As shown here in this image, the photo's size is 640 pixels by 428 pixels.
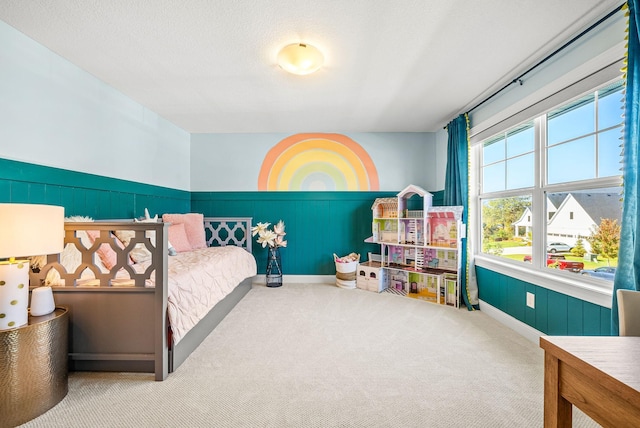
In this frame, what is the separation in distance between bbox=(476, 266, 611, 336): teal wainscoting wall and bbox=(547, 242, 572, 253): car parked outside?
32 cm

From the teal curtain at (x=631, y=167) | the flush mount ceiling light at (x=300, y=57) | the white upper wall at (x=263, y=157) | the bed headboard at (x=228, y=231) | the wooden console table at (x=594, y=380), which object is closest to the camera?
the wooden console table at (x=594, y=380)

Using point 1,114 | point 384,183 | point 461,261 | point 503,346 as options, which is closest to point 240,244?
point 384,183

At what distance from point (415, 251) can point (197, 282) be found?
2.54 metres

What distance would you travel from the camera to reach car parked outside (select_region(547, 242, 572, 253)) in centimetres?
213

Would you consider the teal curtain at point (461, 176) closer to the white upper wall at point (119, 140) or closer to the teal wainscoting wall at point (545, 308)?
the teal wainscoting wall at point (545, 308)

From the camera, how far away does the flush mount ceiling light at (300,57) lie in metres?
2.00

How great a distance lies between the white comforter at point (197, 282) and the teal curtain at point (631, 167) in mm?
2509

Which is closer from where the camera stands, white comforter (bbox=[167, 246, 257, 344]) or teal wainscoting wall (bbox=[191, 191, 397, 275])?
white comforter (bbox=[167, 246, 257, 344])

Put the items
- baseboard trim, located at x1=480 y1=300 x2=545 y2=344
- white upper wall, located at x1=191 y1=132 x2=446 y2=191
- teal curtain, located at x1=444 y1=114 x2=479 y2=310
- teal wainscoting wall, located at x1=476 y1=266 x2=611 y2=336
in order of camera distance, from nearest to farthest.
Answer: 1. teal wainscoting wall, located at x1=476 y1=266 x2=611 y2=336
2. baseboard trim, located at x1=480 y1=300 x2=545 y2=344
3. teal curtain, located at x1=444 y1=114 x2=479 y2=310
4. white upper wall, located at x1=191 y1=132 x2=446 y2=191

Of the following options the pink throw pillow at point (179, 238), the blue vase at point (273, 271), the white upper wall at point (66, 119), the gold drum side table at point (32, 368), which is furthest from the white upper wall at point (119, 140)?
the gold drum side table at point (32, 368)

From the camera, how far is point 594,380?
2.34ft

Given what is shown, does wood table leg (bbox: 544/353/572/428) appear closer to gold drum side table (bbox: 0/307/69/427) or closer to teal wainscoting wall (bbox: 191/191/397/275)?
gold drum side table (bbox: 0/307/69/427)

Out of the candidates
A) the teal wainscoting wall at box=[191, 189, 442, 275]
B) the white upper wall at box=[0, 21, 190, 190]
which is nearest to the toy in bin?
the teal wainscoting wall at box=[191, 189, 442, 275]

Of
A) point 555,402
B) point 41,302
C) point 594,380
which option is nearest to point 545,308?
point 555,402
